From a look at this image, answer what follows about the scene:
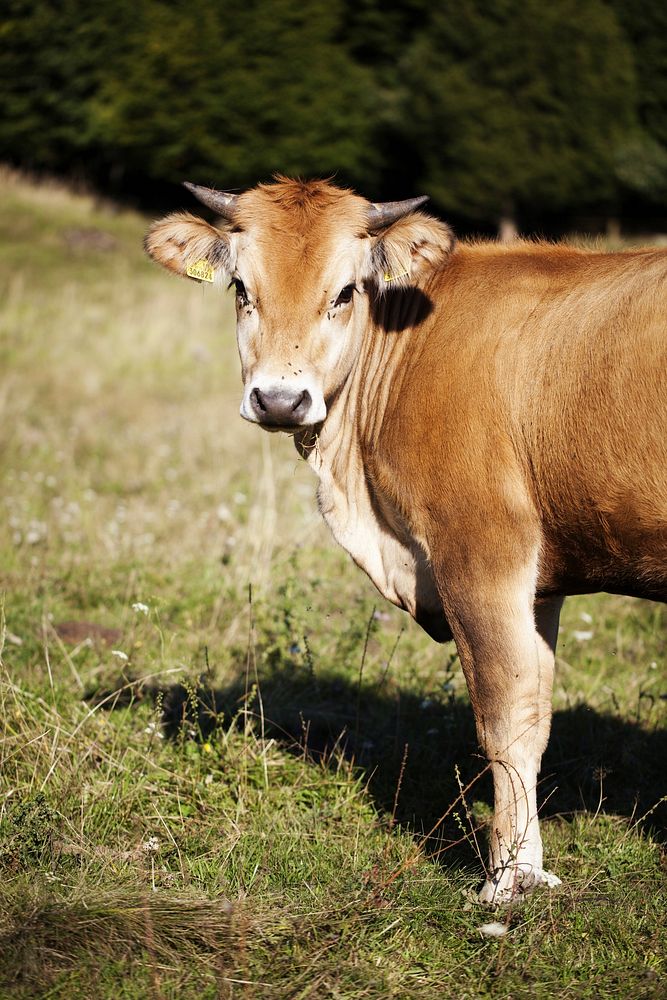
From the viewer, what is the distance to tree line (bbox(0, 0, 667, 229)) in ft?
95.5

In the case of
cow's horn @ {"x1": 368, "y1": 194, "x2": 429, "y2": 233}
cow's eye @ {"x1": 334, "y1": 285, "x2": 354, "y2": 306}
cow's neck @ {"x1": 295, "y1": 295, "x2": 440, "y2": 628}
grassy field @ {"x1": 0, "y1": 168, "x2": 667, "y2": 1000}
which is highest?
cow's horn @ {"x1": 368, "y1": 194, "x2": 429, "y2": 233}

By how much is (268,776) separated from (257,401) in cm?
188

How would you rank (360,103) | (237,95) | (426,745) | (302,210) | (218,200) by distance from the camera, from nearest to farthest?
(302,210)
(218,200)
(426,745)
(237,95)
(360,103)

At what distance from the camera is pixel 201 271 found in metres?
4.86

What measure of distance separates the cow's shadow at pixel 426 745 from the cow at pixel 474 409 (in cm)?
74

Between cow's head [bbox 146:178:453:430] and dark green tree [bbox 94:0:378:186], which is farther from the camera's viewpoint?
dark green tree [bbox 94:0:378:186]

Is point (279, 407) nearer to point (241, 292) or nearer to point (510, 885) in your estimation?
point (241, 292)

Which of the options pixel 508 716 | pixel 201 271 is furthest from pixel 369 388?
pixel 508 716

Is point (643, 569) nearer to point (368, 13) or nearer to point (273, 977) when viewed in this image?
point (273, 977)

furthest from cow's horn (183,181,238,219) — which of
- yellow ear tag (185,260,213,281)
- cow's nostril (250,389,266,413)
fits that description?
cow's nostril (250,389,266,413)

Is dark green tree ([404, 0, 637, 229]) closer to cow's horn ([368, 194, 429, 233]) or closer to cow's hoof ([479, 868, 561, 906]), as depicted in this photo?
cow's horn ([368, 194, 429, 233])

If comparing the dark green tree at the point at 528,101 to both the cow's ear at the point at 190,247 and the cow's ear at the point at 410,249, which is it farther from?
the cow's ear at the point at 410,249

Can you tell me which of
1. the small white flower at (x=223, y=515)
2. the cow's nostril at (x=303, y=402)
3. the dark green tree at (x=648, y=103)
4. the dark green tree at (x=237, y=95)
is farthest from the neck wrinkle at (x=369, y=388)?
the dark green tree at (x=648, y=103)

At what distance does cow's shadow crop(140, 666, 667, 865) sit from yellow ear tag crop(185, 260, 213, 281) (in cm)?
199
